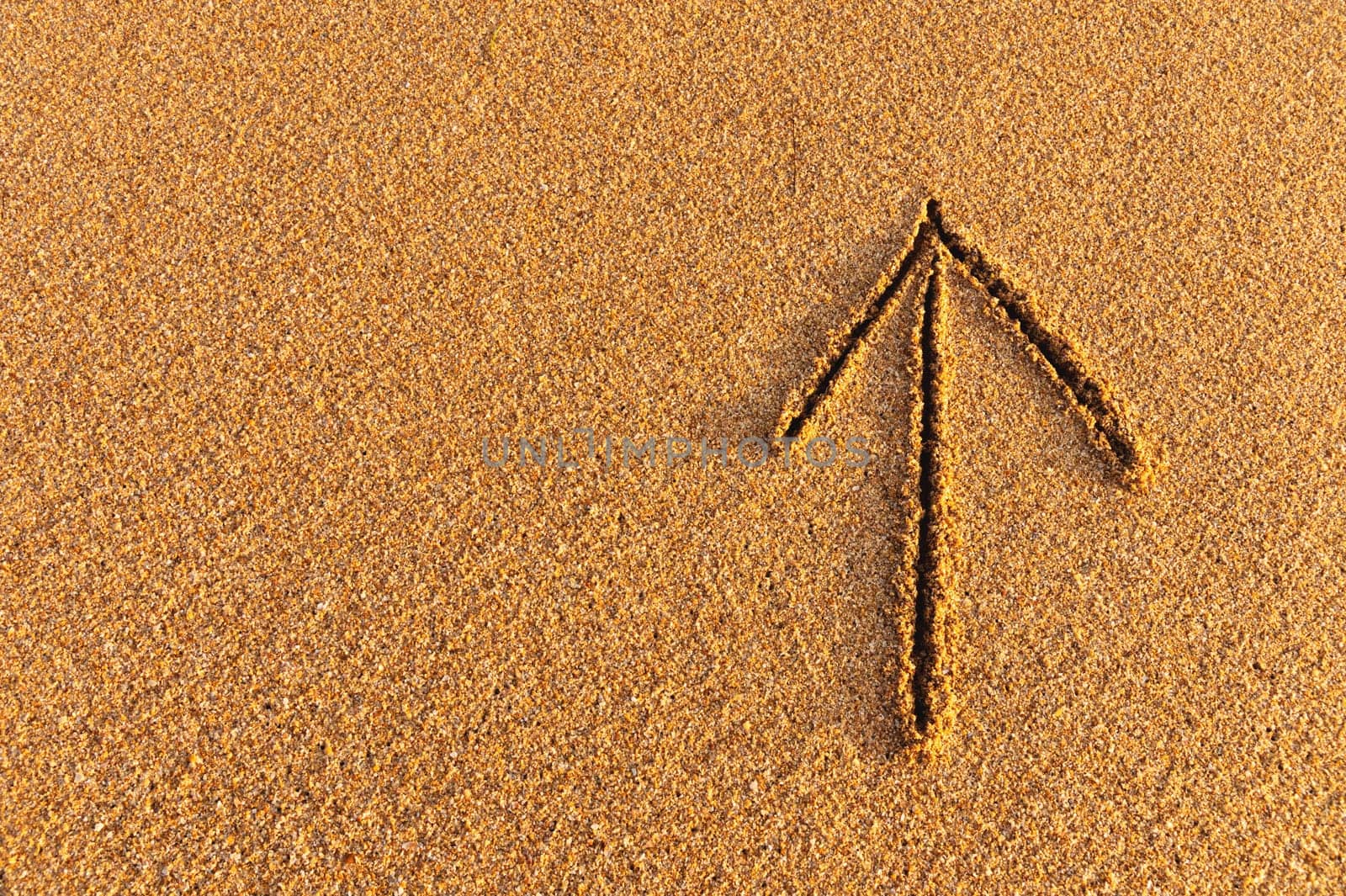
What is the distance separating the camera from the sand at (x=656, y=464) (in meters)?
1.21

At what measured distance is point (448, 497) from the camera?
1346 millimetres

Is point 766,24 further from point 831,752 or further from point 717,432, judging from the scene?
point 831,752

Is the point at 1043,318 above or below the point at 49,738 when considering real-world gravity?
above

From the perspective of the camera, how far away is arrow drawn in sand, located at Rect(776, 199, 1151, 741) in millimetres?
1257

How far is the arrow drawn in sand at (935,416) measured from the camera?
1.26m

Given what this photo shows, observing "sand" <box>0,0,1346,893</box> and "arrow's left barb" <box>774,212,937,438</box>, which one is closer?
"sand" <box>0,0,1346,893</box>

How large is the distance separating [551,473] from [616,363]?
23 centimetres

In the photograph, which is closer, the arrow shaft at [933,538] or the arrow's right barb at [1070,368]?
the arrow shaft at [933,538]

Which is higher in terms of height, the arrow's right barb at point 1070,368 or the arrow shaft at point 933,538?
the arrow's right barb at point 1070,368

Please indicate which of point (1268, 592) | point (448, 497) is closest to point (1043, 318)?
point (1268, 592)

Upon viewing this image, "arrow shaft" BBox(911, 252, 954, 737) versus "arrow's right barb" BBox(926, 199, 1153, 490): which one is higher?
"arrow's right barb" BBox(926, 199, 1153, 490)

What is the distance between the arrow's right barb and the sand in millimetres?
25

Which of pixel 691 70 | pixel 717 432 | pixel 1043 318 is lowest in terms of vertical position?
pixel 717 432

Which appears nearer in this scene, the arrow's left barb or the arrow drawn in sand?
the arrow drawn in sand
